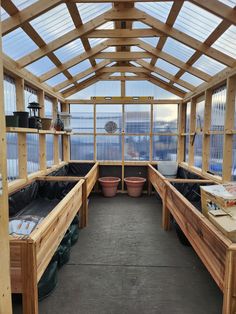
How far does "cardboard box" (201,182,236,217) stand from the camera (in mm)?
1874

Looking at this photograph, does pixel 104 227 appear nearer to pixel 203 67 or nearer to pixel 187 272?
pixel 187 272

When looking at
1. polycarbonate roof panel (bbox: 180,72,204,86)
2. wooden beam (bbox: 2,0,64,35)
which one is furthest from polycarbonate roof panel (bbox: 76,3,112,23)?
polycarbonate roof panel (bbox: 180,72,204,86)

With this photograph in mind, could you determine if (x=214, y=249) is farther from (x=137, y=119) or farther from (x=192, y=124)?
(x=137, y=119)

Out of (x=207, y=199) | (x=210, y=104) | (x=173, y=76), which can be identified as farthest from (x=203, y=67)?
(x=207, y=199)

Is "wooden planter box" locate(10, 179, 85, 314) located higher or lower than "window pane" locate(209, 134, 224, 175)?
lower

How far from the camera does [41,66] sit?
12.8ft

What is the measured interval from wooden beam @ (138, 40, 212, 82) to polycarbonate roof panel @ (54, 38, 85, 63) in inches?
39.0

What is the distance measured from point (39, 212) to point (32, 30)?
2.34 metres

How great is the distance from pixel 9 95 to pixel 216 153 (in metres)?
3.26

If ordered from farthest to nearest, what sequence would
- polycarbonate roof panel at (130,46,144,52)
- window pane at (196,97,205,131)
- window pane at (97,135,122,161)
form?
window pane at (97,135,122,161), window pane at (196,97,205,131), polycarbonate roof panel at (130,46,144,52)

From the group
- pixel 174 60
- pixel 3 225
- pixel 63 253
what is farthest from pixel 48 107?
pixel 3 225

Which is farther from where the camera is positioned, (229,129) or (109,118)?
(109,118)

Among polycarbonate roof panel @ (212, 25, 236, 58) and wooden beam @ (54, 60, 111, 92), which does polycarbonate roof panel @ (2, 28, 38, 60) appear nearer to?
wooden beam @ (54, 60, 111, 92)

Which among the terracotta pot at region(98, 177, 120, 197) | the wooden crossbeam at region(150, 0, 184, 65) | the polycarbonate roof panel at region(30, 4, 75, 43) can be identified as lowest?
the terracotta pot at region(98, 177, 120, 197)
